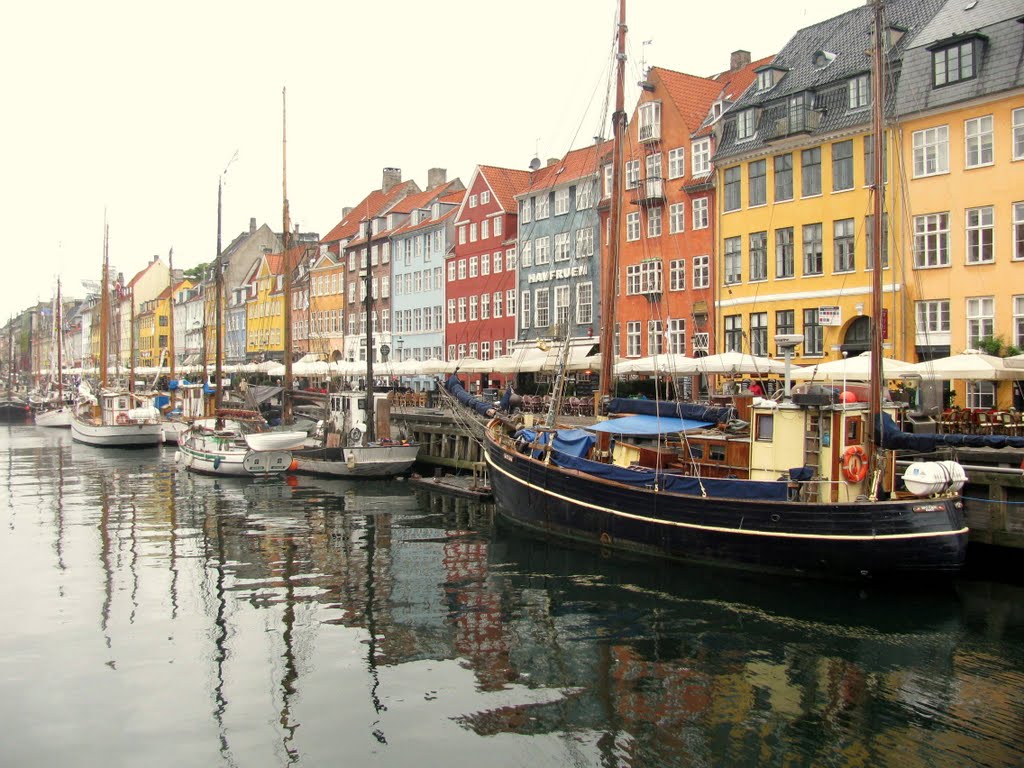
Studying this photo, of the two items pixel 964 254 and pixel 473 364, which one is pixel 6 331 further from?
pixel 964 254

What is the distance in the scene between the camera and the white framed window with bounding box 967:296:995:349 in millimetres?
30844

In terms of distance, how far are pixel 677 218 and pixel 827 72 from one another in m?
9.61

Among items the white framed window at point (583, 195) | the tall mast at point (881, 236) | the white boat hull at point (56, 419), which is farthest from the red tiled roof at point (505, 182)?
the white boat hull at point (56, 419)

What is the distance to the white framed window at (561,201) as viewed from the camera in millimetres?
52625

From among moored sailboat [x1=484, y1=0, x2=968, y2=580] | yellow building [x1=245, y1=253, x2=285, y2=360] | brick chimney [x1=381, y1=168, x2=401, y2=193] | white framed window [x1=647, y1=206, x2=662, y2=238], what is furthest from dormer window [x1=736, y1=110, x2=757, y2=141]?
yellow building [x1=245, y1=253, x2=285, y2=360]

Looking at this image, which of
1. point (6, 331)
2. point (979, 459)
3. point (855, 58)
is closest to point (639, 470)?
point (979, 459)

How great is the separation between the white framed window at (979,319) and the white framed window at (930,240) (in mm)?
1756

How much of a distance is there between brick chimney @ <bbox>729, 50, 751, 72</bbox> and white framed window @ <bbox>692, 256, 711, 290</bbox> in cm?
1282

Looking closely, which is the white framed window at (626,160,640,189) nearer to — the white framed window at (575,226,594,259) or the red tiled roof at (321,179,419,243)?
the white framed window at (575,226,594,259)

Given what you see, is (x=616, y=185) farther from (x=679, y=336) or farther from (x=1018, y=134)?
(x=679, y=336)

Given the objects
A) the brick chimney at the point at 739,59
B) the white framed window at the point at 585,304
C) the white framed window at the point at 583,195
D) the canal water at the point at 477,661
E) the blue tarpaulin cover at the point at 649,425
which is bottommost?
the canal water at the point at 477,661

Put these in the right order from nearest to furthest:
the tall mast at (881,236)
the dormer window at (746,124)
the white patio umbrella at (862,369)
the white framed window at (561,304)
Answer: the tall mast at (881,236)
the white patio umbrella at (862,369)
the dormer window at (746,124)
the white framed window at (561,304)

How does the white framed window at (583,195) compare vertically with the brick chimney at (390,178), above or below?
below

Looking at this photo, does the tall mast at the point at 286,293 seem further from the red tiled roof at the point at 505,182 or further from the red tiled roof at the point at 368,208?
the red tiled roof at the point at 368,208
